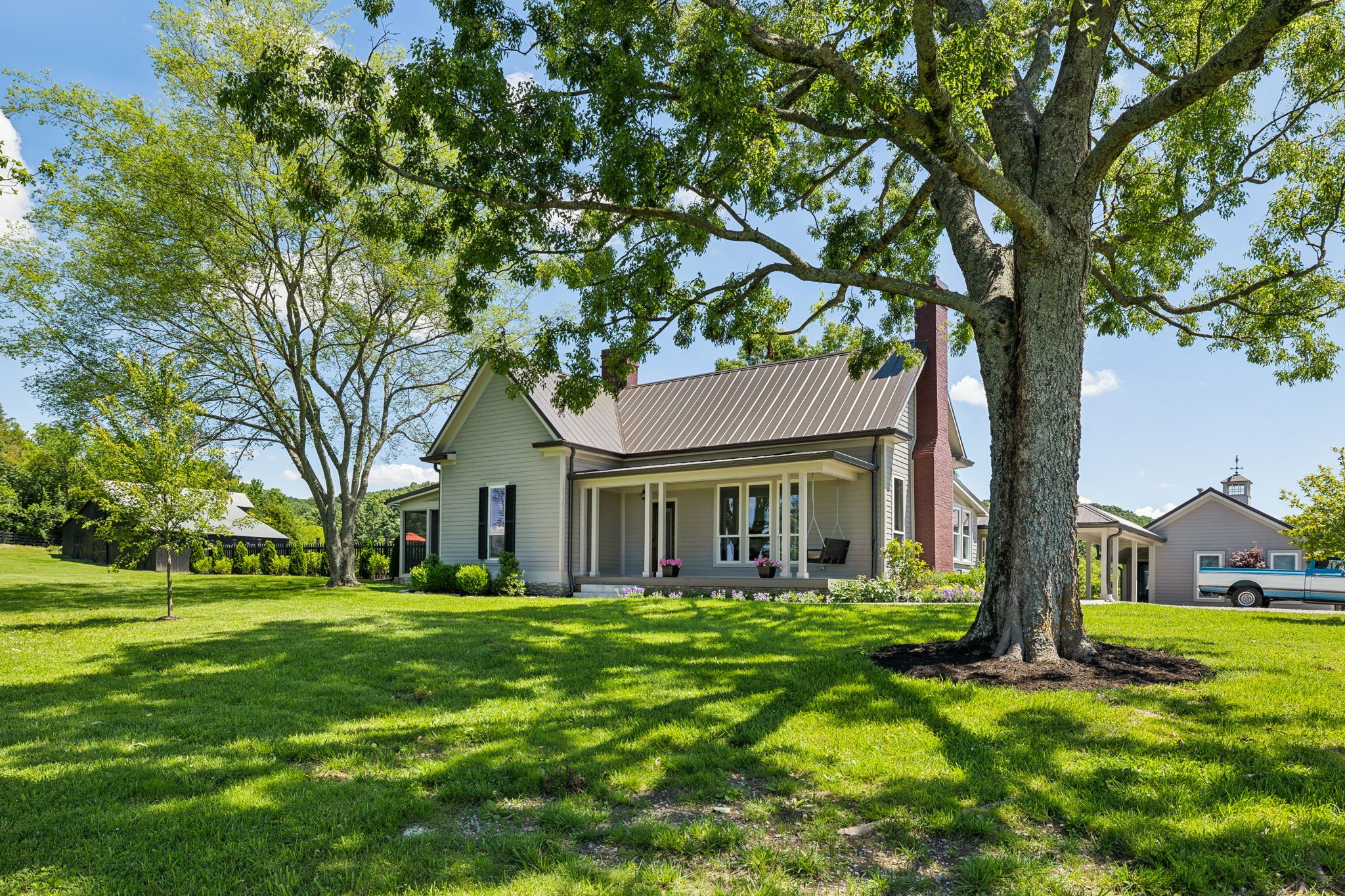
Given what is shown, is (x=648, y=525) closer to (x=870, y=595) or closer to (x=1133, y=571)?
(x=870, y=595)

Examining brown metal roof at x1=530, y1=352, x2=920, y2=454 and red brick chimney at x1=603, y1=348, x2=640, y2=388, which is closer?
red brick chimney at x1=603, y1=348, x2=640, y2=388

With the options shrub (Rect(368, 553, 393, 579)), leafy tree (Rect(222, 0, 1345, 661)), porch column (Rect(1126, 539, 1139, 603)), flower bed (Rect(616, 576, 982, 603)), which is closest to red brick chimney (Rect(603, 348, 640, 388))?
leafy tree (Rect(222, 0, 1345, 661))

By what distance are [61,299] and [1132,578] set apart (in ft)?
112

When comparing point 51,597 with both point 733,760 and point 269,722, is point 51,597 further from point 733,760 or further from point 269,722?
point 733,760

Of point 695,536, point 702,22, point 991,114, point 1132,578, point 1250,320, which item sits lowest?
point 1132,578

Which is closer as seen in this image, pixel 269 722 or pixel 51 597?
pixel 269 722

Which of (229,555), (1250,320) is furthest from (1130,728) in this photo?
(229,555)

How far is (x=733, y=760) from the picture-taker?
4.69m

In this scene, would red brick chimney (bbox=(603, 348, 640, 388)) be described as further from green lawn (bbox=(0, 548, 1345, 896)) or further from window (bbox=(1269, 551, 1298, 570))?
window (bbox=(1269, 551, 1298, 570))

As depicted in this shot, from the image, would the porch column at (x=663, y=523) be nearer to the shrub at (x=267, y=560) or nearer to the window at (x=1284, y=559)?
the shrub at (x=267, y=560)

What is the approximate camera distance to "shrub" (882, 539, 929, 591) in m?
15.2

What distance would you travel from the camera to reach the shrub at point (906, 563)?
598 inches

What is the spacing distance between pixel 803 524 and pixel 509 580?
7.30 metres

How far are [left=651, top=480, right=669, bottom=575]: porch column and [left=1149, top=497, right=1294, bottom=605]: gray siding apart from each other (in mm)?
20333
